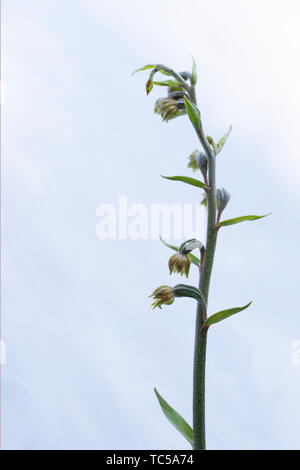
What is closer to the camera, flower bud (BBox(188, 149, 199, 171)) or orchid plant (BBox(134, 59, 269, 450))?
orchid plant (BBox(134, 59, 269, 450))

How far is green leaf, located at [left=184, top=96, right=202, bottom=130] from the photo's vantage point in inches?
55.0

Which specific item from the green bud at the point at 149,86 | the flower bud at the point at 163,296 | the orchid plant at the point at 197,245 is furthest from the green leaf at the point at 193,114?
the flower bud at the point at 163,296

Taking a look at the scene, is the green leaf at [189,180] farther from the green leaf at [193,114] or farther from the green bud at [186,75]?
the green bud at [186,75]

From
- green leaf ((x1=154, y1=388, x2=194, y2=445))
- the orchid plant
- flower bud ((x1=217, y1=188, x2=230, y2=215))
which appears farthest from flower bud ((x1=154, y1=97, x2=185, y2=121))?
green leaf ((x1=154, y1=388, x2=194, y2=445))

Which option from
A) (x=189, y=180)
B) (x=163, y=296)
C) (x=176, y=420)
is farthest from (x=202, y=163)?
(x=176, y=420)

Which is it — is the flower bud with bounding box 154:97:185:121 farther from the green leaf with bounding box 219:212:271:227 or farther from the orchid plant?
the green leaf with bounding box 219:212:271:227

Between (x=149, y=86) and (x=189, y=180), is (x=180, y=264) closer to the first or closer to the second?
(x=189, y=180)

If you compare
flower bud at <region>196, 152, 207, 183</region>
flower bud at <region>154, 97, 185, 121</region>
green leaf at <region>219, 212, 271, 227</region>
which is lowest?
green leaf at <region>219, 212, 271, 227</region>

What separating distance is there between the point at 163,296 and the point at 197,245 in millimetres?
139

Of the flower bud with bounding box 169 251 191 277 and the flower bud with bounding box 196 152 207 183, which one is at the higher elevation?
the flower bud with bounding box 196 152 207 183

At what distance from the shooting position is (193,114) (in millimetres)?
1408
